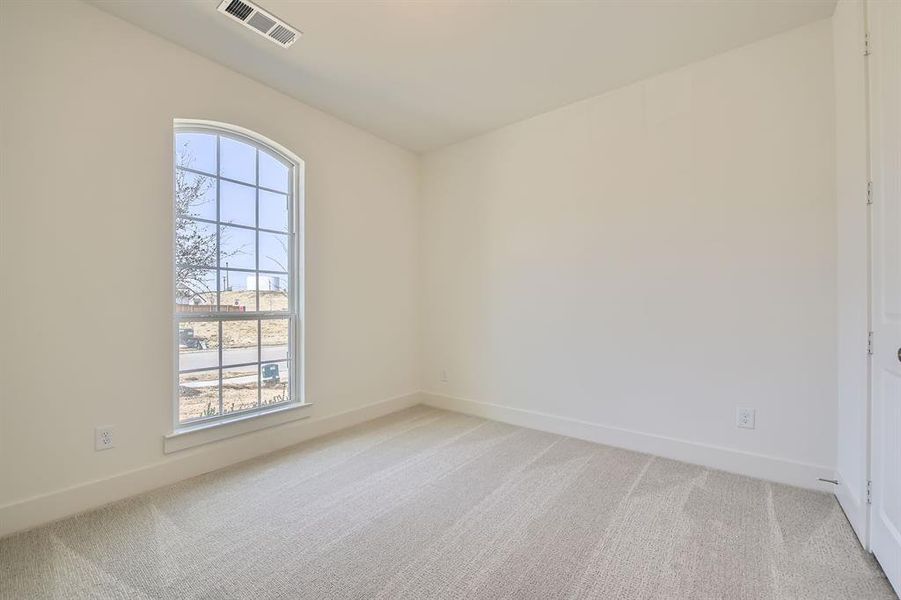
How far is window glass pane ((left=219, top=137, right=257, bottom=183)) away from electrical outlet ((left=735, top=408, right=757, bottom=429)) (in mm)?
3727

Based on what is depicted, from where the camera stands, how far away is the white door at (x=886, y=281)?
59.1 inches

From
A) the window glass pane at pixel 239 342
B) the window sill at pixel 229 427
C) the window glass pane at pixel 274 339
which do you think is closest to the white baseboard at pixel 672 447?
the window sill at pixel 229 427

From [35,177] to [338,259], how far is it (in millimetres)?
1869

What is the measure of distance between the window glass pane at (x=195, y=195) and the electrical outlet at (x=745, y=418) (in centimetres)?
371

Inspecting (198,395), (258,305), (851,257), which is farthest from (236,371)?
(851,257)

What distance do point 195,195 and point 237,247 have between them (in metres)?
0.42

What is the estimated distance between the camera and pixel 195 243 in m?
2.62

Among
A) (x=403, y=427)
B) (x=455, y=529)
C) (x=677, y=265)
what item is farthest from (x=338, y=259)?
(x=677, y=265)

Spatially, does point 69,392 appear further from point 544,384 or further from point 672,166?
point 672,166

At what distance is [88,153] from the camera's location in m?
2.14

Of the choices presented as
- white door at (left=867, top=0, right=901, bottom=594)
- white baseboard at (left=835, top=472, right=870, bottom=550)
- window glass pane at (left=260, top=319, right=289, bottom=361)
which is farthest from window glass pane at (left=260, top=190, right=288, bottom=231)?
white baseboard at (left=835, top=472, right=870, bottom=550)

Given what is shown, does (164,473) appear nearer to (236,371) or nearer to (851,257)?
(236,371)

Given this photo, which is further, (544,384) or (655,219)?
(544,384)

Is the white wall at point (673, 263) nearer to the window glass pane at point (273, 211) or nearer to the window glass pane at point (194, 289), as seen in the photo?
the window glass pane at point (273, 211)
